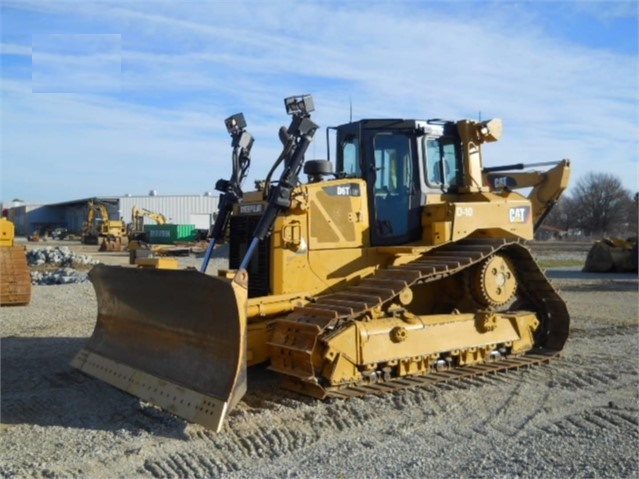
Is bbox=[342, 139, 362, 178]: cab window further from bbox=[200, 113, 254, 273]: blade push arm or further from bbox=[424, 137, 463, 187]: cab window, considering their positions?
bbox=[200, 113, 254, 273]: blade push arm

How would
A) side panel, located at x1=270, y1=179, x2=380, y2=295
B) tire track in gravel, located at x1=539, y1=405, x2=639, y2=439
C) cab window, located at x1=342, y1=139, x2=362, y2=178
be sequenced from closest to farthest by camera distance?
tire track in gravel, located at x1=539, y1=405, x2=639, y2=439, side panel, located at x1=270, y1=179, x2=380, y2=295, cab window, located at x1=342, y1=139, x2=362, y2=178

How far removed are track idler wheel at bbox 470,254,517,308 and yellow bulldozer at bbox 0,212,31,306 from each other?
34.1 feet

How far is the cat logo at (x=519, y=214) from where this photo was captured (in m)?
9.30

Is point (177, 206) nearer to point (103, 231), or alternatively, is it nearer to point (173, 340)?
point (103, 231)

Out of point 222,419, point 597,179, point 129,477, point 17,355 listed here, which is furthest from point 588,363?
point 597,179

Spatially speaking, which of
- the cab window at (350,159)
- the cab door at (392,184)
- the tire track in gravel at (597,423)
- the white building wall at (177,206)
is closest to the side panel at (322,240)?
the cab door at (392,184)

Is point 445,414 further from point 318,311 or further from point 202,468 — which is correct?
point 202,468

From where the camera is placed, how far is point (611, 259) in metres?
25.6

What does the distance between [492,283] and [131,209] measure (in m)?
66.2

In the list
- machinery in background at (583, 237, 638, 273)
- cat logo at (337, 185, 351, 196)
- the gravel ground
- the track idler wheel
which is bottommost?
the gravel ground

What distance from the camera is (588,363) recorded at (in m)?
9.06

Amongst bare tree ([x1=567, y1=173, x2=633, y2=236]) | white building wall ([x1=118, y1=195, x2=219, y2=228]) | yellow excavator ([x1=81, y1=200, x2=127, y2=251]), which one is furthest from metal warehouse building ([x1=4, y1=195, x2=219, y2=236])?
bare tree ([x1=567, y1=173, x2=633, y2=236])

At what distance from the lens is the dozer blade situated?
20.7 feet

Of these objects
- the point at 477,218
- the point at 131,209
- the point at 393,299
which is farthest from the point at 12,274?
the point at 131,209
